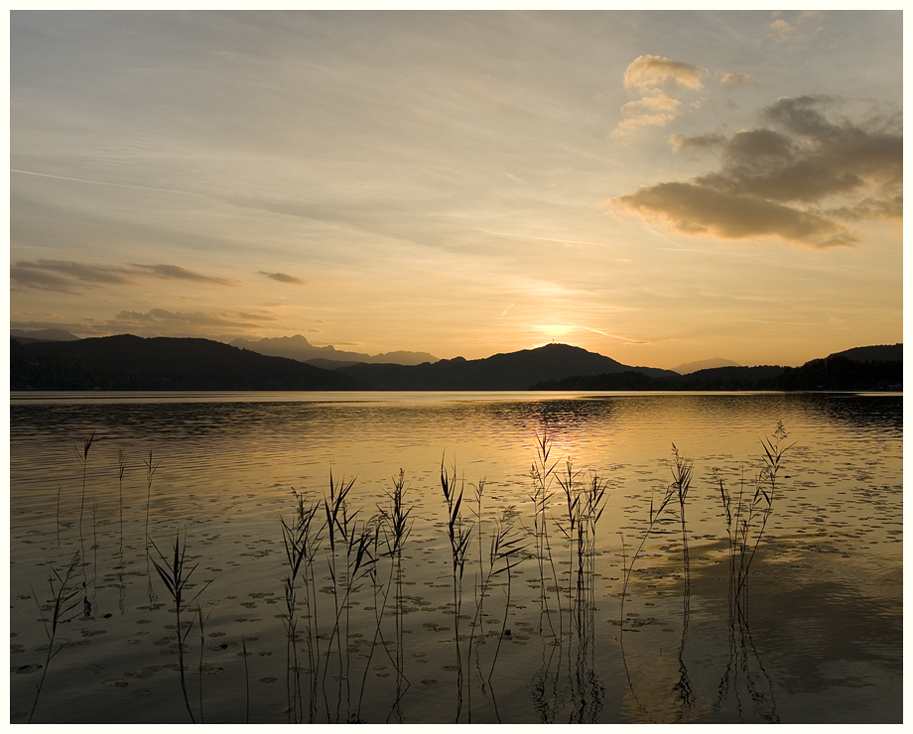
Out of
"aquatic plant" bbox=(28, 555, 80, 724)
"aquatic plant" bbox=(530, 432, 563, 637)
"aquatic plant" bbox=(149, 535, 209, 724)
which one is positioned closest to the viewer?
"aquatic plant" bbox=(149, 535, 209, 724)

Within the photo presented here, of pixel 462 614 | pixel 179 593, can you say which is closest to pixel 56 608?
pixel 179 593

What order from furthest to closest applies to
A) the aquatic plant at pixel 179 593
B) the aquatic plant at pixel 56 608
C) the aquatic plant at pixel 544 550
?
the aquatic plant at pixel 544 550, the aquatic plant at pixel 56 608, the aquatic plant at pixel 179 593

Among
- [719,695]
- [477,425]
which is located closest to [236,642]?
[719,695]

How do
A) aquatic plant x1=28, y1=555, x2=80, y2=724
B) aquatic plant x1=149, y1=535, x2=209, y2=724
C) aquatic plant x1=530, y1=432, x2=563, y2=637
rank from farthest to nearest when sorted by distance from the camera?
aquatic plant x1=530, y1=432, x2=563, y2=637 < aquatic plant x1=28, y1=555, x2=80, y2=724 < aquatic plant x1=149, y1=535, x2=209, y2=724

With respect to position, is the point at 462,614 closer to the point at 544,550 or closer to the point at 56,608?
the point at 544,550

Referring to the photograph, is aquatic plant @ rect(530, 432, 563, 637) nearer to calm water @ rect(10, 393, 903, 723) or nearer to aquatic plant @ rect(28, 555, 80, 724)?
calm water @ rect(10, 393, 903, 723)

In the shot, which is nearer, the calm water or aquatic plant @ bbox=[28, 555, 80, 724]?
the calm water

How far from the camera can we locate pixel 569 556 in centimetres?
1620

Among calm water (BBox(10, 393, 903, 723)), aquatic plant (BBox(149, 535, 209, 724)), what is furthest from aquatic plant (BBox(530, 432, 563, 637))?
aquatic plant (BBox(149, 535, 209, 724))

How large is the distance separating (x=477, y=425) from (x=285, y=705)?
182 ft

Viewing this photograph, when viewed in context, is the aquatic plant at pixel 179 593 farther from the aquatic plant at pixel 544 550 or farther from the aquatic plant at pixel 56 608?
the aquatic plant at pixel 544 550

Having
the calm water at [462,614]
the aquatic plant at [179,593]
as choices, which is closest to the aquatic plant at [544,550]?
the calm water at [462,614]

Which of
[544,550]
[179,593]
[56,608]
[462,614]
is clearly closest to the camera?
[56,608]

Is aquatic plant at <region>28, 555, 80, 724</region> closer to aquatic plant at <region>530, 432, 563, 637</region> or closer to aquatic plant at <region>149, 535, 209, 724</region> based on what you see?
aquatic plant at <region>149, 535, 209, 724</region>
